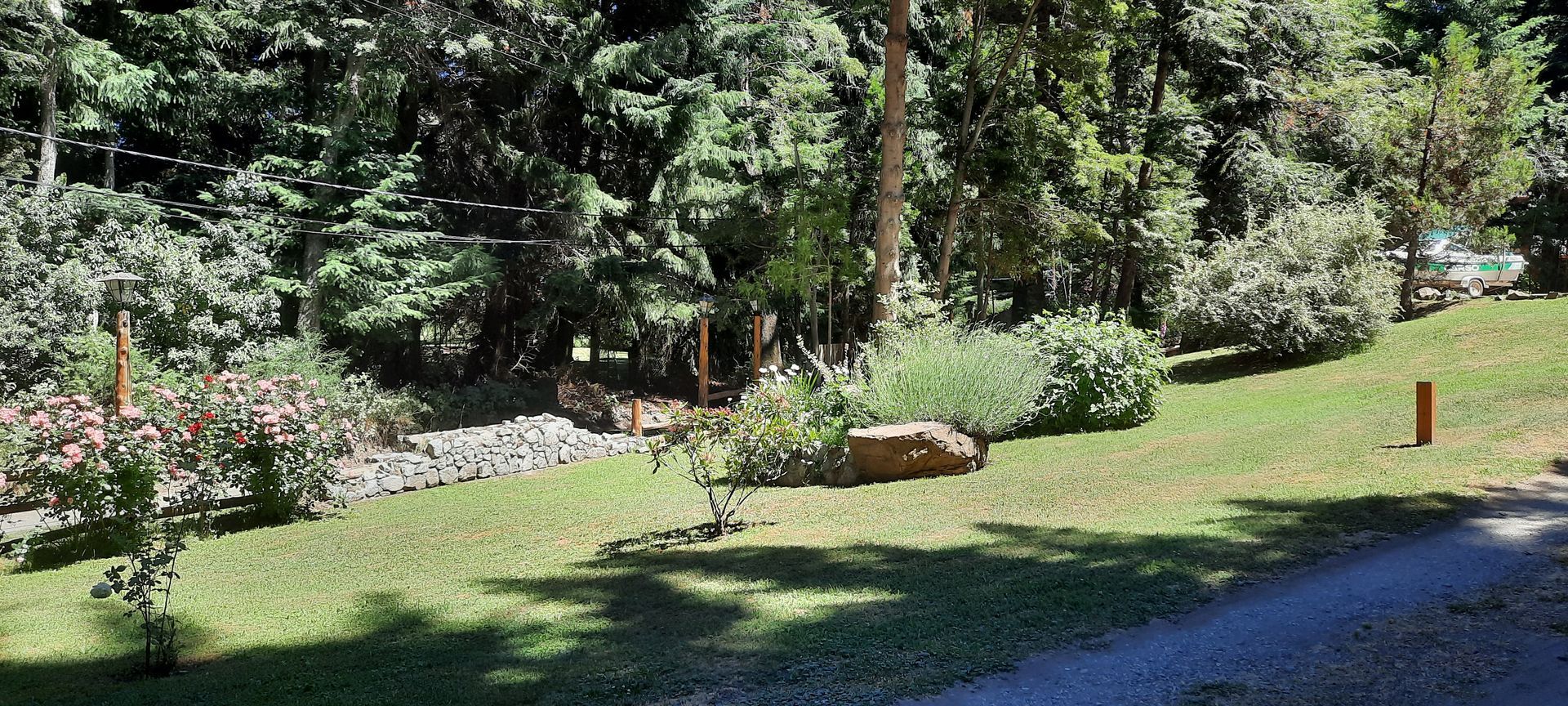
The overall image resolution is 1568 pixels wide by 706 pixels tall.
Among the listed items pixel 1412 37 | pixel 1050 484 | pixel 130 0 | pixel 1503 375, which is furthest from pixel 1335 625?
pixel 1412 37

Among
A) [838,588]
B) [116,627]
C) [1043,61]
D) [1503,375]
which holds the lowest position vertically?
[116,627]

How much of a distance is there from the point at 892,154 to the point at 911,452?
615 centimetres

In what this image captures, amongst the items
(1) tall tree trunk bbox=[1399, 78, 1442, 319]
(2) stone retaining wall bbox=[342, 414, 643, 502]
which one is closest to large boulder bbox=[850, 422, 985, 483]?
(2) stone retaining wall bbox=[342, 414, 643, 502]

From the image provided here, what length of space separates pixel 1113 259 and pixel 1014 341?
17045 millimetres

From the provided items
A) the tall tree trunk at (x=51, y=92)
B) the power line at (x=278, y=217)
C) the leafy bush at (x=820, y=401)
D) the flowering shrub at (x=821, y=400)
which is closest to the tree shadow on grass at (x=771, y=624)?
the leafy bush at (x=820, y=401)

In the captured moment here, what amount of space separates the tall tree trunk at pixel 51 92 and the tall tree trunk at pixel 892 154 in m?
13.3

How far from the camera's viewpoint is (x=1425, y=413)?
895cm

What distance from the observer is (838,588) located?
5.79 m

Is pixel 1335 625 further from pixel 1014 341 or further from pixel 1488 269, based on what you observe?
pixel 1488 269

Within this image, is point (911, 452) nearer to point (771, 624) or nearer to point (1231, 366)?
point (771, 624)

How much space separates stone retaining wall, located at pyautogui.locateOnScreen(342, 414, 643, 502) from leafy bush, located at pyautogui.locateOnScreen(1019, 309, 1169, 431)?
595 centimetres

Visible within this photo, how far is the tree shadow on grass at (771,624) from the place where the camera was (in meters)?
4.31

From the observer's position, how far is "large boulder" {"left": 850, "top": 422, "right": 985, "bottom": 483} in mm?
10000

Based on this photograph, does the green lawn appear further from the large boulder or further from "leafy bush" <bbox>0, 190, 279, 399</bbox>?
"leafy bush" <bbox>0, 190, 279, 399</bbox>
